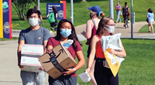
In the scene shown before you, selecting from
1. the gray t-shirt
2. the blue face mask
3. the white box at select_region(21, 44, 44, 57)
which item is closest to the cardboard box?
the blue face mask

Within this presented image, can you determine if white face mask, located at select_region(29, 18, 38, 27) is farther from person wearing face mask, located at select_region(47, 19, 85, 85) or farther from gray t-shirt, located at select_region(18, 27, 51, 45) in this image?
person wearing face mask, located at select_region(47, 19, 85, 85)

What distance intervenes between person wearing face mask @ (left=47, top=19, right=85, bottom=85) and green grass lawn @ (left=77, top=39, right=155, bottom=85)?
348 centimetres

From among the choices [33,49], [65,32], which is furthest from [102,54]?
[33,49]

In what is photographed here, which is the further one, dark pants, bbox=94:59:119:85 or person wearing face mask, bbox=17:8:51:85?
person wearing face mask, bbox=17:8:51:85

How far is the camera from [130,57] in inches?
477

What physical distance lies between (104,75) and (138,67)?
522cm

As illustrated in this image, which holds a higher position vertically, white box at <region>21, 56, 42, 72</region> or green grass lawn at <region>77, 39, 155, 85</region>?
white box at <region>21, 56, 42, 72</region>

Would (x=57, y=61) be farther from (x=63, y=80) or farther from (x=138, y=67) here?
(x=138, y=67)

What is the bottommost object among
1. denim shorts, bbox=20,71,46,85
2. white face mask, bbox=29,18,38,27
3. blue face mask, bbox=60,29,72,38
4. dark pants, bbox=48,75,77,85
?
denim shorts, bbox=20,71,46,85

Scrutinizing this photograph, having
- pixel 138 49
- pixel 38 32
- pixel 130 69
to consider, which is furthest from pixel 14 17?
pixel 38 32

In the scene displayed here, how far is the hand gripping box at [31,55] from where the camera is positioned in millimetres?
5348

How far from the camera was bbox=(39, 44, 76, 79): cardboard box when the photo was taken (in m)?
4.59

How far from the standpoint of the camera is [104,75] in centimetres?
522

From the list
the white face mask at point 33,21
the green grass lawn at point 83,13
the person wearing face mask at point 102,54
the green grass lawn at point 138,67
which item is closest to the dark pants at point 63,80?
the person wearing face mask at point 102,54
